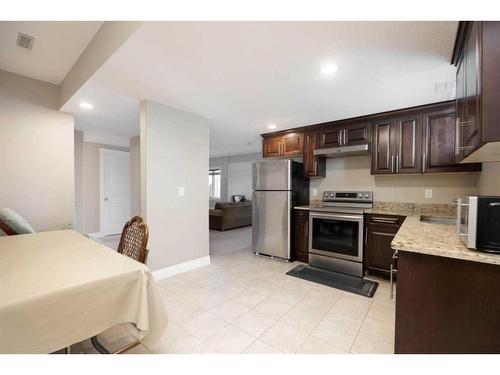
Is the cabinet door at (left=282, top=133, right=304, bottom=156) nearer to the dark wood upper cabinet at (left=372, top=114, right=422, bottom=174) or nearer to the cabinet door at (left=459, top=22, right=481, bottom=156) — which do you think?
the dark wood upper cabinet at (left=372, top=114, right=422, bottom=174)

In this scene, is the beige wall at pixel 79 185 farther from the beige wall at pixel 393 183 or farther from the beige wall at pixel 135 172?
the beige wall at pixel 393 183

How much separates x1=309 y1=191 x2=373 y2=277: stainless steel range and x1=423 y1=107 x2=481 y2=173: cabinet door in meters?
0.87

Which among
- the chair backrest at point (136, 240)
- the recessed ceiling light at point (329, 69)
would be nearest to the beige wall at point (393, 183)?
the recessed ceiling light at point (329, 69)

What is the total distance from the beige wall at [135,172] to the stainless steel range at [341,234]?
390 cm

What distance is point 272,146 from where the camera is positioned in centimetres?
409

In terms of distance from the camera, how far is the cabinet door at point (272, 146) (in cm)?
399

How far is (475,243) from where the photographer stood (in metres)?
1.12

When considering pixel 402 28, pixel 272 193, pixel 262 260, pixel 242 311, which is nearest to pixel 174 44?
pixel 402 28

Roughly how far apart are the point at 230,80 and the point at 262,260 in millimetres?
2708

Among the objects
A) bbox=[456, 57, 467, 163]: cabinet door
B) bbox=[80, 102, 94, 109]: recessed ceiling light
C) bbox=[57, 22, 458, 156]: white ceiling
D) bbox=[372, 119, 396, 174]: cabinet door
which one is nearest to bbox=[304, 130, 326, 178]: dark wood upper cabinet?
bbox=[57, 22, 458, 156]: white ceiling

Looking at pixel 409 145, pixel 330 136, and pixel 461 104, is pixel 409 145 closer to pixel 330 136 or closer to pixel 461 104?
pixel 330 136

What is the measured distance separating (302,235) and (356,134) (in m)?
1.71

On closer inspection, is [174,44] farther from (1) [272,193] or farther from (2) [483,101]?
(1) [272,193]
